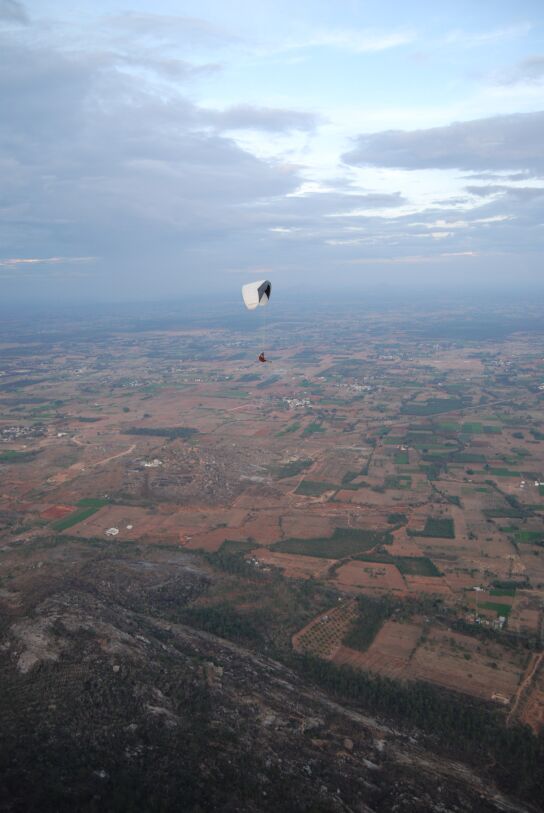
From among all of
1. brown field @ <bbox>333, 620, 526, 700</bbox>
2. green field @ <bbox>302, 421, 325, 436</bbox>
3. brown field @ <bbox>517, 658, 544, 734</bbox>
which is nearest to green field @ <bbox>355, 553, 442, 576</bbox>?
brown field @ <bbox>333, 620, 526, 700</bbox>

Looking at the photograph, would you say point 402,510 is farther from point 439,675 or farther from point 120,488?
point 120,488

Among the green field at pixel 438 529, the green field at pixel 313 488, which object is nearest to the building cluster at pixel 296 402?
the green field at pixel 313 488

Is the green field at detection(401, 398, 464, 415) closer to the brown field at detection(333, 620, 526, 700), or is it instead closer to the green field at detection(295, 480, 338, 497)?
the green field at detection(295, 480, 338, 497)

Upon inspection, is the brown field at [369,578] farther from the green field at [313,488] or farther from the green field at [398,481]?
the green field at [398,481]

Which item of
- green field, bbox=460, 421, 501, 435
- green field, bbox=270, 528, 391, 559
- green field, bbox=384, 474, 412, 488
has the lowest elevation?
green field, bbox=270, 528, 391, 559

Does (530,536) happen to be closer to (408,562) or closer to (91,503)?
(408,562)
